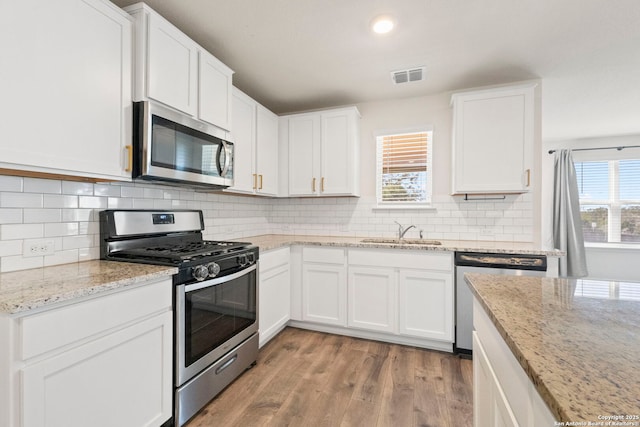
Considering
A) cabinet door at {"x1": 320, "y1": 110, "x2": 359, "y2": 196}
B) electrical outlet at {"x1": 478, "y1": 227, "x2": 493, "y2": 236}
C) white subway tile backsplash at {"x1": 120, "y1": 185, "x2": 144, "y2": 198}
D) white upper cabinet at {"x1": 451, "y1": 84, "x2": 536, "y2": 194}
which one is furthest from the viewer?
cabinet door at {"x1": 320, "y1": 110, "x2": 359, "y2": 196}

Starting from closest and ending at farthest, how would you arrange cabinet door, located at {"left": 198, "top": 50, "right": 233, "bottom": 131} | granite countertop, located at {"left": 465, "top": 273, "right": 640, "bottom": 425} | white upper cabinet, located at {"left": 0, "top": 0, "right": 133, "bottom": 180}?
granite countertop, located at {"left": 465, "top": 273, "right": 640, "bottom": 425} → white upper cabinet, located at {"left": 0, "top": 0, "right": 133, "bottom": 180} → cabinet door, located at {"left": 198, "top": 50, "right": 233, "bottom": 131}

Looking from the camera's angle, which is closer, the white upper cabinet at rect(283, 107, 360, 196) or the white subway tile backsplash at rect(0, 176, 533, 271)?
the white subway tile backsplash at rect(0, 176, 533, 271)

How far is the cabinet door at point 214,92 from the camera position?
2.10 m

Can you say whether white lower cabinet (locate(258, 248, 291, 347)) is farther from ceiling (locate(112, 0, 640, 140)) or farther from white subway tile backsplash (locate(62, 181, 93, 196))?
ceiling (locate(112, 0, 640, 140))

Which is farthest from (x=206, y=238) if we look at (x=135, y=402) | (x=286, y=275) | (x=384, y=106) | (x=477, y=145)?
(x=477, y=145)

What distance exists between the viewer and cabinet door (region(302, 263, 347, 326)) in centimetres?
284

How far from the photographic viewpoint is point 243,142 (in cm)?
277

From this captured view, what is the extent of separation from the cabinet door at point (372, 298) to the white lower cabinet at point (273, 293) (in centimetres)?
62

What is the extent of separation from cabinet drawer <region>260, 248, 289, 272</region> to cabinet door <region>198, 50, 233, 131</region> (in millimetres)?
1095

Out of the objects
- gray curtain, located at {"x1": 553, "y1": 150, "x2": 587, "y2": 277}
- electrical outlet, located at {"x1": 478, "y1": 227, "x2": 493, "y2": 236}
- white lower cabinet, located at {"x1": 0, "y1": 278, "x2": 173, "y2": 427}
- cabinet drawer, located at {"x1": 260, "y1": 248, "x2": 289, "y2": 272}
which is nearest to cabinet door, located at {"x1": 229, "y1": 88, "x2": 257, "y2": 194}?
cabinet drawer, located at {"x1": 260, "y1": 248, "x2": 289, "y2": 272}

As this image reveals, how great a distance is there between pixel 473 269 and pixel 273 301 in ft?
5.65

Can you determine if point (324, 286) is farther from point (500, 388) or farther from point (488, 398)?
point (500, 388)

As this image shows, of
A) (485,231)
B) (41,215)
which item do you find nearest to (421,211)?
(485,231)

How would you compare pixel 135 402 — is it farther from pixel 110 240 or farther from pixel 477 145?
pixel 477 145
